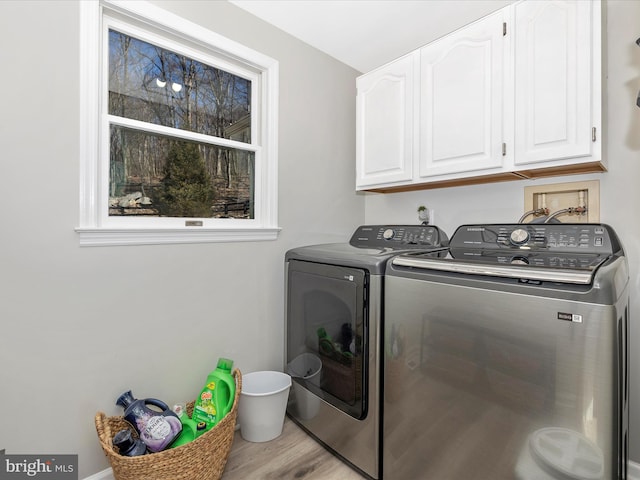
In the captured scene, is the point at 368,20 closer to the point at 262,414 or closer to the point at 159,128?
the point at 159,128

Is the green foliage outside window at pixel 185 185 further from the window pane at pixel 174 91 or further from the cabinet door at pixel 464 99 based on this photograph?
the cabinet door at pixel 464 99

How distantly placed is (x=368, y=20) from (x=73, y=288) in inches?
81.3

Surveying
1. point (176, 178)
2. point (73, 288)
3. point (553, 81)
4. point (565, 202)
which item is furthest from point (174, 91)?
point (565, 202)

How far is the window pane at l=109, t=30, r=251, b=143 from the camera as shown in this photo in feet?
5.06

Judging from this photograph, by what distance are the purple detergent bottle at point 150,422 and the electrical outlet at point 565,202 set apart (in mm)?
2026

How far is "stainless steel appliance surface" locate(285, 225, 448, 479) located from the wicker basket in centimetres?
47

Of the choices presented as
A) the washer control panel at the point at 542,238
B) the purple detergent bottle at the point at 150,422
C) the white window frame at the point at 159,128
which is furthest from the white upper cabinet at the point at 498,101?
the purple detergent bottle at the point at 150,422

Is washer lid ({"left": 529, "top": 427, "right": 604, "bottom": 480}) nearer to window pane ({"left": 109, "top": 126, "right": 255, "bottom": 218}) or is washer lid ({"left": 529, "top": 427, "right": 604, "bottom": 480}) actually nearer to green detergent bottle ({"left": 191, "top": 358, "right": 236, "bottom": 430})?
green detergent bottle ({"left": 191, "top": 358, "right": 236, "bottom": 430})

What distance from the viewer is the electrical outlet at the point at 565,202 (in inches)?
63.0

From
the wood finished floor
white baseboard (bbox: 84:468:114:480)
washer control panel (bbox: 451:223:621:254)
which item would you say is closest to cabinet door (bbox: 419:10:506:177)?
washer control panel (bbox: 451:223:621:254)

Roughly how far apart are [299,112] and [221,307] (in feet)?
4.38

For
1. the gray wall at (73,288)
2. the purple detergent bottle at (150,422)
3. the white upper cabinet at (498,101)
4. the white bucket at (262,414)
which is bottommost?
the white bucket at (262,414)

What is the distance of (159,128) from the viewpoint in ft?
5.32

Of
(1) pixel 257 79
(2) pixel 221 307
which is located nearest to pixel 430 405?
(2) pixel 221 307
